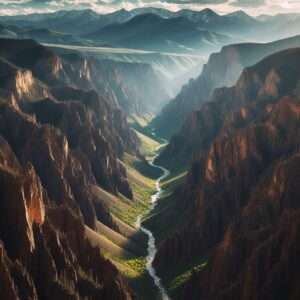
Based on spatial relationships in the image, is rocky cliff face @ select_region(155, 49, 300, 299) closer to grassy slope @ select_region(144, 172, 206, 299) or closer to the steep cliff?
grassy slope @ select_region(144, 172, 206, 299)

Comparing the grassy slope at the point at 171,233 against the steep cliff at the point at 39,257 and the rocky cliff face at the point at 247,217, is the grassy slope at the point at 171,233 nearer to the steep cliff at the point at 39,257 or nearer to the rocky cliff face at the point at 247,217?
the rocky cliff face at the point at 247,217

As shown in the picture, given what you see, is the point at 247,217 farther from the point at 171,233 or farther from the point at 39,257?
the point at 39,257

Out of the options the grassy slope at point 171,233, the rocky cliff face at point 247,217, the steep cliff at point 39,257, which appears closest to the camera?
the steep cliff at point 39,257

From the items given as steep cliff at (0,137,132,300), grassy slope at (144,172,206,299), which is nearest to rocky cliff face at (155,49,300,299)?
grassy slope at (144,172,206,299)

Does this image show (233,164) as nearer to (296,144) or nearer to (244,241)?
(296,144)

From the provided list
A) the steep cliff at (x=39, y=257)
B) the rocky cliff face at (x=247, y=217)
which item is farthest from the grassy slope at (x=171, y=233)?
the steep cliff at (x=39, y=257)

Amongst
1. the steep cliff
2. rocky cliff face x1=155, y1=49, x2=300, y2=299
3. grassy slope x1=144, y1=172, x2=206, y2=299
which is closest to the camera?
the steep cliff

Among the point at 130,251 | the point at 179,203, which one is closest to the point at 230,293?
the point at 130,251

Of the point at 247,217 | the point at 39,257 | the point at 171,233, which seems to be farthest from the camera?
the point at 171,233

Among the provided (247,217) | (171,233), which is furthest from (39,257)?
(171,233)
